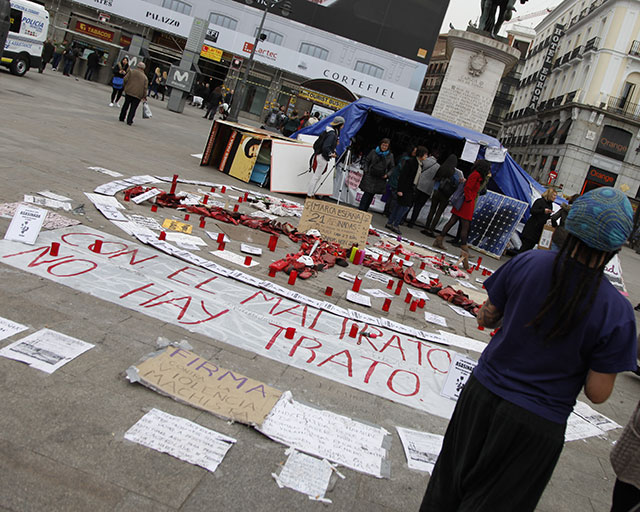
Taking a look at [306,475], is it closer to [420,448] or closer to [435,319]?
[420,448]

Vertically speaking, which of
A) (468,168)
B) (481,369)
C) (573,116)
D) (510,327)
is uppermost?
(573,116)

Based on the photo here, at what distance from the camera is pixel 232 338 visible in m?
4.25

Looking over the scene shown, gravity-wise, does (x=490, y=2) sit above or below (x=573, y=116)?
below

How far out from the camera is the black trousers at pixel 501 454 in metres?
2.10

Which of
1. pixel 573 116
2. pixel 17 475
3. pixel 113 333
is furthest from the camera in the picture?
pixel 573 116

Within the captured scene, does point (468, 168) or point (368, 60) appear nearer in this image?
point (468, 168)

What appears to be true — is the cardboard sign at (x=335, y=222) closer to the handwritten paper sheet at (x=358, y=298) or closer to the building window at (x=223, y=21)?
the handwritten paper sheet at (x=358, y=298)

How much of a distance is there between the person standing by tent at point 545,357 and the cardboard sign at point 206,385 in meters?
1.41

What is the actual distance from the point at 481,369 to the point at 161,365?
2.00 meters

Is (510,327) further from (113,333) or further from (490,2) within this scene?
(490,2)

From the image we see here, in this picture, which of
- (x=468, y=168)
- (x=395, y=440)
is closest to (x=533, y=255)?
(x=395, y=440)

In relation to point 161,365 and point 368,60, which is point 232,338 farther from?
point 368,60

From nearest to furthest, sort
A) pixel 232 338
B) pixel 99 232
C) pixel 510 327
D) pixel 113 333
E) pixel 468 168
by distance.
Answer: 1. pixel 510 327
2. pixel 113 333
3. pixel 232 338
4. pixel 99 232
5. pixel 468 168

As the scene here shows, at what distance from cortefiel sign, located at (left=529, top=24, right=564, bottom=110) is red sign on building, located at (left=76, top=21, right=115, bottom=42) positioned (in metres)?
36.2
